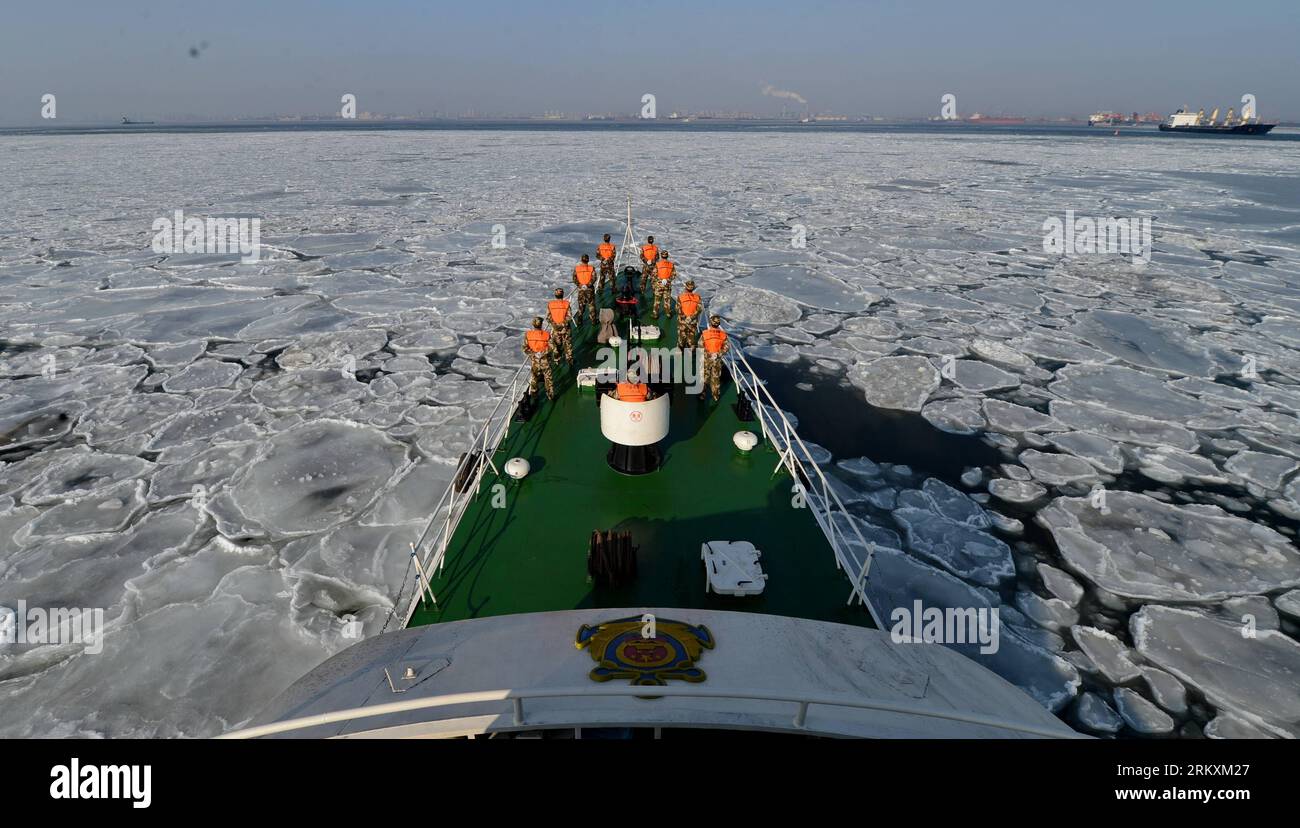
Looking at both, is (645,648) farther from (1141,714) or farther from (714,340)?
(1141,714)

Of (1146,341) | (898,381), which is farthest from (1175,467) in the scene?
(1146,341)

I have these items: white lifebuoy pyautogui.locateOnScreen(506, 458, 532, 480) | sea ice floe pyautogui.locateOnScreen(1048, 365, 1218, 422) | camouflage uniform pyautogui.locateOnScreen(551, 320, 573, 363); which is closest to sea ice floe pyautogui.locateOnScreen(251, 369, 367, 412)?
camouflage uniform pyautogui.locateOnScreen(551, 320, 573, 363)

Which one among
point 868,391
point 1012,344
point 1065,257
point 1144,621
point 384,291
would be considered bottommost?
point 1144,621

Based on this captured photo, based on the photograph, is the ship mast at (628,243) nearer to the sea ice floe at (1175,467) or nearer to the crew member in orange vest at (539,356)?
the crew member in orange vest at (539,356)

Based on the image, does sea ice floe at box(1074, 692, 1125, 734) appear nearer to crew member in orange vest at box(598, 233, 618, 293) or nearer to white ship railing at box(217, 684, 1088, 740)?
white ship railing at box(217, 684, 1088, 740)

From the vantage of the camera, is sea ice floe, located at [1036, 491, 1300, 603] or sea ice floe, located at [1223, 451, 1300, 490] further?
sea ice floe, located at [1223, 451, 1300, 490]

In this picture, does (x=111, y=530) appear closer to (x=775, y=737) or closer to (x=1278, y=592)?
(x=775, y=737)
